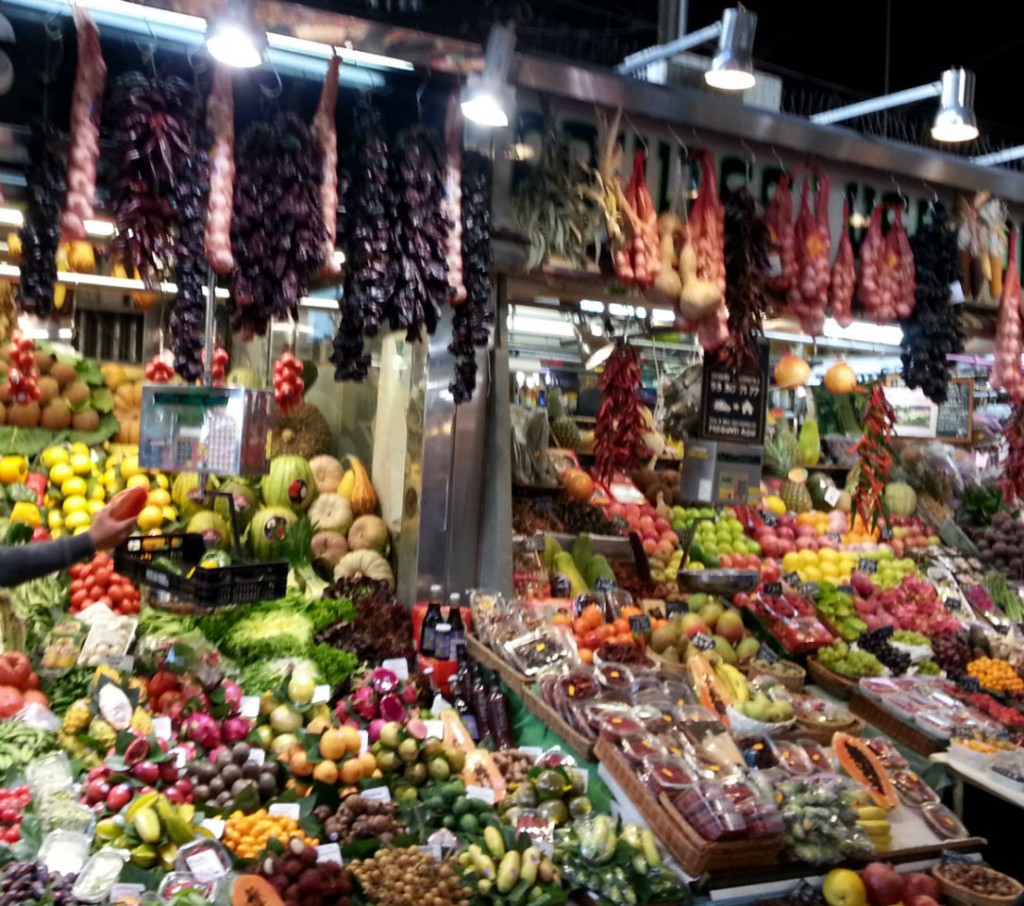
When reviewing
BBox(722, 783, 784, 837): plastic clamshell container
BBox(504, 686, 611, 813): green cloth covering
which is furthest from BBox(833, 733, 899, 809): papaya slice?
BBox(504, 686, 611, 813): green cloth covering

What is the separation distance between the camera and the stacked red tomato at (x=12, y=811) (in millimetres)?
3229

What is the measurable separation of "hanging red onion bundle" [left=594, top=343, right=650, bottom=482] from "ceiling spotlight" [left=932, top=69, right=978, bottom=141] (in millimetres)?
1981

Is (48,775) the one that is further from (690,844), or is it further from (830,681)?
(830,681)

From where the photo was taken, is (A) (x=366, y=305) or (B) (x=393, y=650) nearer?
(A) (x=366, y=305)

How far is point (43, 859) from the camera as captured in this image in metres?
3.08

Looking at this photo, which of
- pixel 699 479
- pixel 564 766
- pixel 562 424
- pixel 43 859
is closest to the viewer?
pixel 43 859

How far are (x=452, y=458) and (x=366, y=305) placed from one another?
1.55 metres

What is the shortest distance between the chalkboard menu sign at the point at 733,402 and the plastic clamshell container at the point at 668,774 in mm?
2373

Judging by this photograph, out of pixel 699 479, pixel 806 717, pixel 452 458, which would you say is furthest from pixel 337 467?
pixel 806 717

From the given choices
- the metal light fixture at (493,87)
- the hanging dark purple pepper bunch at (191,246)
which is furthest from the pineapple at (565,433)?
the hanging dark purple pepper bunch at (191,246)

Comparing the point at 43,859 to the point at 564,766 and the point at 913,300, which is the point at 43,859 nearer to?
the point at 564,766

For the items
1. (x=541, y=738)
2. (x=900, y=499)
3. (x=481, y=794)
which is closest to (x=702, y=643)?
(x=541, y=738)

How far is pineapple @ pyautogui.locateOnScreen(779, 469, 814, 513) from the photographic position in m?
8.09

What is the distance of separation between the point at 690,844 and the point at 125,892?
1.85 meters
